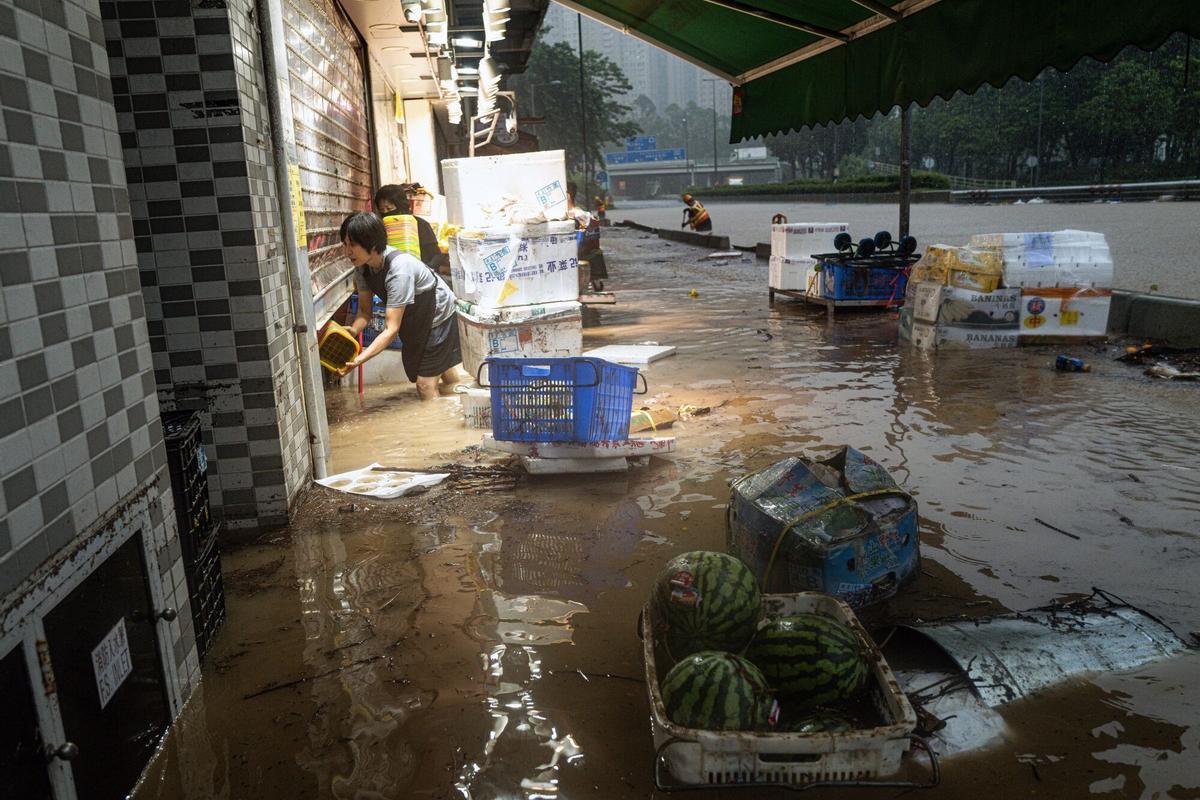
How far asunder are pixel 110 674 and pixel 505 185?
22.9 feet

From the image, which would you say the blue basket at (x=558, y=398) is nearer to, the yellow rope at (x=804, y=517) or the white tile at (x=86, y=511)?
the yellow rope at (x=804, y=517)

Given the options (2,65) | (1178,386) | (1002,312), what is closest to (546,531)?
(2,65)

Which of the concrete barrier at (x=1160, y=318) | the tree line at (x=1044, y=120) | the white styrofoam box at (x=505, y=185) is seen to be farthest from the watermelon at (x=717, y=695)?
the tree line at (x=1044, y=120)

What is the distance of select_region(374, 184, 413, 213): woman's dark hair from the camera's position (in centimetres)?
874

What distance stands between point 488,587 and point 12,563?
88.0 inches

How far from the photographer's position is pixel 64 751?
7.09 ft

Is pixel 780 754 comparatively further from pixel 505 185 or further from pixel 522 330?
pixel 505 185

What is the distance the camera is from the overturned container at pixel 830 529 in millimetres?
3551

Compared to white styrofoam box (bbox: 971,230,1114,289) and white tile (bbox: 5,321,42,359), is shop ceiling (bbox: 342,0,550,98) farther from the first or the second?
white tile (bbox: 5,321,42,359)

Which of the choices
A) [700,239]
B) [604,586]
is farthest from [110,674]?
[700,239]

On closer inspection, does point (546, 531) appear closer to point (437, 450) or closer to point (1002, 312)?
point (437, 450)

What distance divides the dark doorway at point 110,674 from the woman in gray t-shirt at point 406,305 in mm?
3785

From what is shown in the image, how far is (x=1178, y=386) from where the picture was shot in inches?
291

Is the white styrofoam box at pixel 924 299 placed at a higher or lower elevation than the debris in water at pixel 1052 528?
higher
